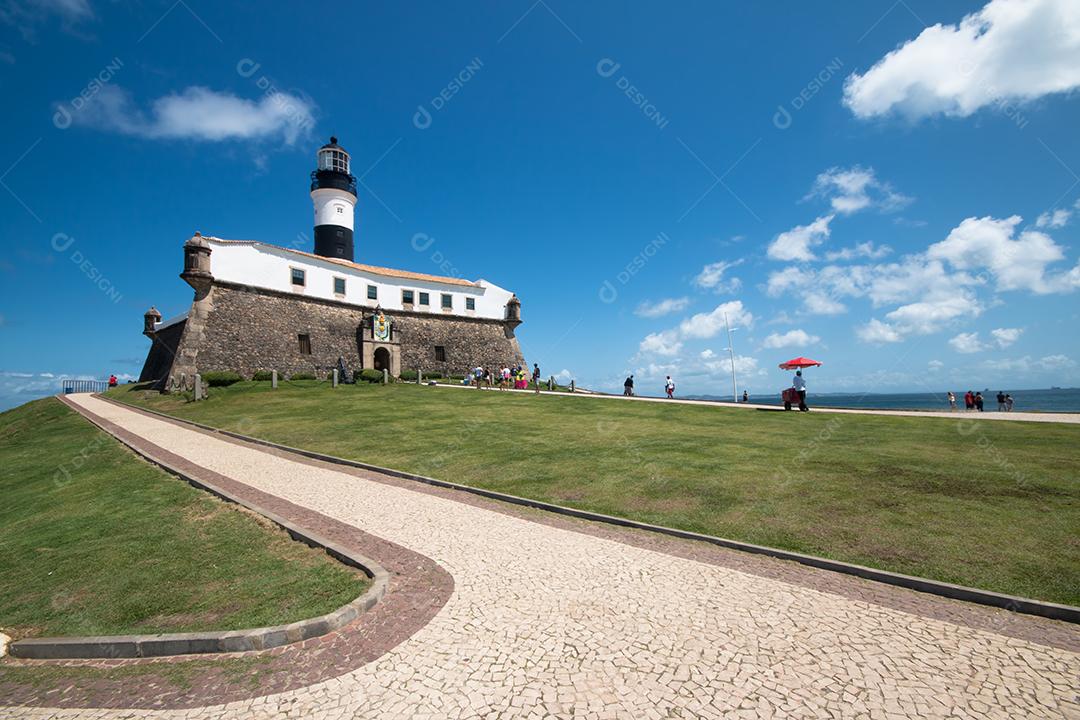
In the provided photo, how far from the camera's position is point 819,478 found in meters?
9.87

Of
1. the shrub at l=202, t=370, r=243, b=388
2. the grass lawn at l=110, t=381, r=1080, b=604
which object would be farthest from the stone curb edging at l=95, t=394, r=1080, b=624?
the shrub at l=202, t=370, r=243, b=388

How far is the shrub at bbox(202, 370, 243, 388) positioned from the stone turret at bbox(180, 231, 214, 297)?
554cm

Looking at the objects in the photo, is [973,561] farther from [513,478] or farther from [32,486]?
[32,486]

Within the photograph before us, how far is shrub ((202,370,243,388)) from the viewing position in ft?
94.8

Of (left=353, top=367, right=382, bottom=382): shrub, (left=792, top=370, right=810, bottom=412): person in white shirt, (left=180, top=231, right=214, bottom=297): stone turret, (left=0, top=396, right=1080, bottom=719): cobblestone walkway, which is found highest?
(left=180, top=231, right=214, bottom=297): stone turret

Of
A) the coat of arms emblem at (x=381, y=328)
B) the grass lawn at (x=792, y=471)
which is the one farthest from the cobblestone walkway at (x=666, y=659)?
the coat of arms emblem at (x=381, y=328)

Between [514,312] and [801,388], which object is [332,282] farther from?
[801,388]

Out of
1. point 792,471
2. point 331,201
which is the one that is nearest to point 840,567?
point 792,471

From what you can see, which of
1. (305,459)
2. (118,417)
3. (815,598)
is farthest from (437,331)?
Answer: (815,598)

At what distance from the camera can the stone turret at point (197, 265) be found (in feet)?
96.4

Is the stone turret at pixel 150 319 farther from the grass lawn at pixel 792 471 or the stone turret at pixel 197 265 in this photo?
the grass lawn at pixel 792 471

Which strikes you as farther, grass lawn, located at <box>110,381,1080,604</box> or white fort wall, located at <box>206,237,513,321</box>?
white fort wall, located at <box>206,237,513,321</box>

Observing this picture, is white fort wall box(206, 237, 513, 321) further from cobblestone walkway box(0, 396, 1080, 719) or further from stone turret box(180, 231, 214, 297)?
cobblestone walkway box(0, 396, 1080, 719)

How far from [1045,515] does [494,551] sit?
355 inches
